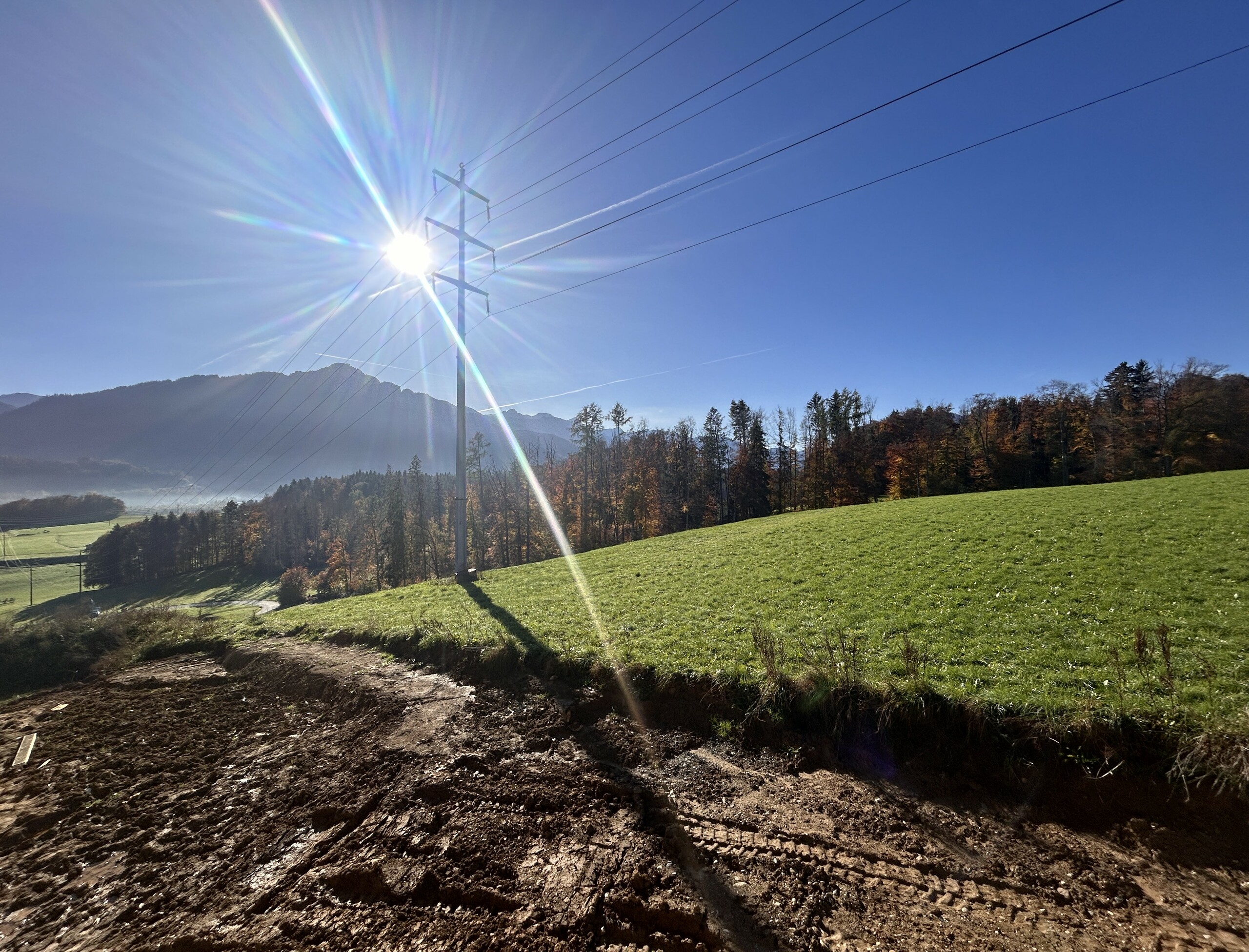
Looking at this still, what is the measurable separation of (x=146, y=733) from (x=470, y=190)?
23.2 metres

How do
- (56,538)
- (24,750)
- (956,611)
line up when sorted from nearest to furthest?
(24,750)
(956,611)
(56,538)

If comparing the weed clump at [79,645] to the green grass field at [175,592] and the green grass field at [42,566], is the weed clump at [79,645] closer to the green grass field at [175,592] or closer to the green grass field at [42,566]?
the green grass field at [42,566]

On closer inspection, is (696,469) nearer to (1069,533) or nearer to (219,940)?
(1069,533)

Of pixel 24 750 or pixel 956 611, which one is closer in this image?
pixel 24 750

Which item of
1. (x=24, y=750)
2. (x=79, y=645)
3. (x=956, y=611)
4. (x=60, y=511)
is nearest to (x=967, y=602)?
(x=956, y=611)

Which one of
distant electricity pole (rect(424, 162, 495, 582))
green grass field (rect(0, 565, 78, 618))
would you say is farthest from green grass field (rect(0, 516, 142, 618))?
distant electricity pole (rect(424, 162, 495, 582))

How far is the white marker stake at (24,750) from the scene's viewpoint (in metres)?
8.70

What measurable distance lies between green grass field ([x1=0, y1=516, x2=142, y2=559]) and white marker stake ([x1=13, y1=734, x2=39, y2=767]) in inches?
4621

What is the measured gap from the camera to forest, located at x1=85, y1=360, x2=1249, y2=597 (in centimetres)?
4609

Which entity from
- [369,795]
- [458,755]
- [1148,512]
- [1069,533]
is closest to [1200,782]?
[458,755]

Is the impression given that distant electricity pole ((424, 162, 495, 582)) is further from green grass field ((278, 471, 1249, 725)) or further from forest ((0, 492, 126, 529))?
forest ((0, 492, 126, 529))

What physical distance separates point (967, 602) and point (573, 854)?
967cm

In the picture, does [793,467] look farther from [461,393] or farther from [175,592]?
[175,592]

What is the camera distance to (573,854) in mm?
4711
